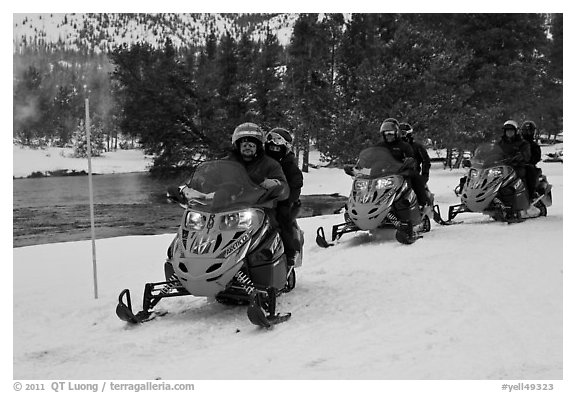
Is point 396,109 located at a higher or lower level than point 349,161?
higher

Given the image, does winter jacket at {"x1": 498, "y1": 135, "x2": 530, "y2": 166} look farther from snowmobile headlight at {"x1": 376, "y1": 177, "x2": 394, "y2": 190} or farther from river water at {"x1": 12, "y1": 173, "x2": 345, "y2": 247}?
river water at {"x1": 12, "y1": 173, "x2": 345, "y2": 247}

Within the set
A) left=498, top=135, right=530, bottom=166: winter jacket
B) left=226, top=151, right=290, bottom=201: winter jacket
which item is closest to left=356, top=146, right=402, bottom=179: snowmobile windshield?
left=498, top=135, right=530, bottom=166: winter jacket

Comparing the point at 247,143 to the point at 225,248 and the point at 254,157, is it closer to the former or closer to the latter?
the point at 254,157

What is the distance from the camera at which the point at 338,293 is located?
657 centimetres

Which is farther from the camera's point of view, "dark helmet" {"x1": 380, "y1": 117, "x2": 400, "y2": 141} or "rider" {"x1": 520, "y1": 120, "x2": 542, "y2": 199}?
"rider" {"x1": 520, "y1": 120, "x2": 542, "y2": 199}

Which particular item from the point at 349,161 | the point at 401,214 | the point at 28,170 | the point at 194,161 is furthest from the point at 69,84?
the point at 401,214

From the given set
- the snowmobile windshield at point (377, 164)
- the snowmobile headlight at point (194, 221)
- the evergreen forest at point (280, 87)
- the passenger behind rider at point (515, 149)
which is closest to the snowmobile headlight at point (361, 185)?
the snowmobile windshield at point (377, 164)

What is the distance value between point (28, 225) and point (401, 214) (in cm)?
1308

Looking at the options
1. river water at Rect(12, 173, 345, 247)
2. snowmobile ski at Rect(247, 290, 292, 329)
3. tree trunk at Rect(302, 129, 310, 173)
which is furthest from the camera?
tree trunk at Rect(302, 129, 310, 173)

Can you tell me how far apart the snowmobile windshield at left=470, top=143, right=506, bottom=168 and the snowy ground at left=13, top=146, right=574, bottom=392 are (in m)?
2.36

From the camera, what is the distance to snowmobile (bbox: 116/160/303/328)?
18.2ft

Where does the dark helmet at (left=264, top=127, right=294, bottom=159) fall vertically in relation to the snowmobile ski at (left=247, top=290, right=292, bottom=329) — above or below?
above

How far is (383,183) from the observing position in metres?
9.54
